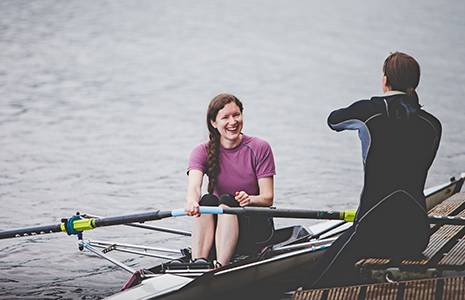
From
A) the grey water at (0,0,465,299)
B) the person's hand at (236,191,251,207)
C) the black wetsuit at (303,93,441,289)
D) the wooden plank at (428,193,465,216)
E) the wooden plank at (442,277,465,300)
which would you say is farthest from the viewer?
the grey water at (0,0,465,299)

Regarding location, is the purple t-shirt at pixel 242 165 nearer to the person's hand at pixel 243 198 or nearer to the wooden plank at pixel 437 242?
the person's hand at pixel 243 198

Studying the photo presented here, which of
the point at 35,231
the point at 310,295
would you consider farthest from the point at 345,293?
the point at 35,231

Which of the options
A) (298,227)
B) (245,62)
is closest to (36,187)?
(298,227)

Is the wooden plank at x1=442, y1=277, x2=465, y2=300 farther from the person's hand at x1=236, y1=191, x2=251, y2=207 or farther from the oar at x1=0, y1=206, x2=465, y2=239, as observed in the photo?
the person's hand at x1=236, y1=191, x2=251, y2=207

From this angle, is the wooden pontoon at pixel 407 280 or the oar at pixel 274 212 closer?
the wooden pontoon at pixel 407 280

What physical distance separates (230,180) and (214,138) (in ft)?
1.10

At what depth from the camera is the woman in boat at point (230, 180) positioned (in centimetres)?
336

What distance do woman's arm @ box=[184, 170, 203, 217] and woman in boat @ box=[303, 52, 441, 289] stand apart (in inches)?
41.4

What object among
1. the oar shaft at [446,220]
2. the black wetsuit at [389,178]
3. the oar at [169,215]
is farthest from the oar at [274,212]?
the black wetsuit at [389,178]

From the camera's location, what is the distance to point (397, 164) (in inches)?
96.1

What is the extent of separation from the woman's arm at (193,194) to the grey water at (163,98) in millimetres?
1403

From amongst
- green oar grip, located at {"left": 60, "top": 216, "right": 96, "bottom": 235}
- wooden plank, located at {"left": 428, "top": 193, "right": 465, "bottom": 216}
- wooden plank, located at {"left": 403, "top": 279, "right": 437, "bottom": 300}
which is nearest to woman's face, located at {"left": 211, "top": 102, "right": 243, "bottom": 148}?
green oar grip, located at {"left": 60, "top": 216, "right": 96, "bottom": 235}

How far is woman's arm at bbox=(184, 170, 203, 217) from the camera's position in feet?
10.6

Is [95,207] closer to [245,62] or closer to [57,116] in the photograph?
[57,116]
